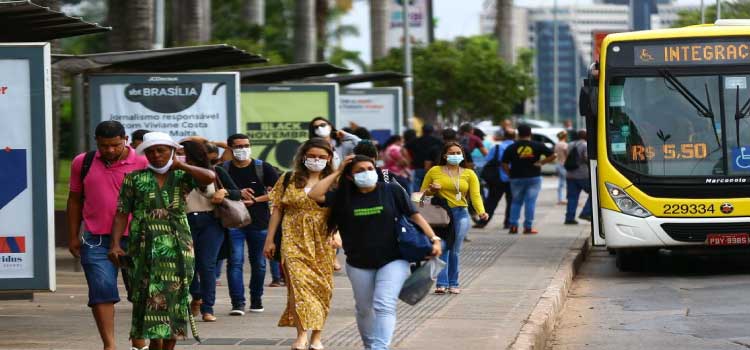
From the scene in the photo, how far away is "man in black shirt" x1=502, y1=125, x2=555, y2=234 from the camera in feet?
75.6

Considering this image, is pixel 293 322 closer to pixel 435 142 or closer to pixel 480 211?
pixel 480 211

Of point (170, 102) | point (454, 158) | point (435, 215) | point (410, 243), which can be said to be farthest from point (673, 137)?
point (410, 243)

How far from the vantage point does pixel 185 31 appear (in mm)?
32500

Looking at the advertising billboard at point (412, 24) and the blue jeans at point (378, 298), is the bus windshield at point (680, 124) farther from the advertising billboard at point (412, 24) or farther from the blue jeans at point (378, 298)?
the advertising billboard at point (412, 24)

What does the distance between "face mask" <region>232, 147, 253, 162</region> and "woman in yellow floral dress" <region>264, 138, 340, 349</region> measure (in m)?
2.36

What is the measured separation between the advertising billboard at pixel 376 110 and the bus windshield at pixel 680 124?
14.2 meters

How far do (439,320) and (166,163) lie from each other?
3654 millimetres

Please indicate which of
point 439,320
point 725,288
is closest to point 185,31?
point 725,288

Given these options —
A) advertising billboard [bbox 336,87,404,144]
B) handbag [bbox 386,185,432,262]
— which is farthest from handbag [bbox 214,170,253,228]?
advertising billboard [bbox 336,87,404,144]

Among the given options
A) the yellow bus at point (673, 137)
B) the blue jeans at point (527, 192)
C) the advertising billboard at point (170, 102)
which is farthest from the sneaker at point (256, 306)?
the blue jeans at point (527, 192)

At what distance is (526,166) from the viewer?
2319cm

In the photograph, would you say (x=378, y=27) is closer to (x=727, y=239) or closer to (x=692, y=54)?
(x=692, y=54)

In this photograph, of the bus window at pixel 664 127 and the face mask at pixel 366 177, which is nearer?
the face mask at pixel 366 177

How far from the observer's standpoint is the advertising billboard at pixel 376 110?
31453 millimetres
